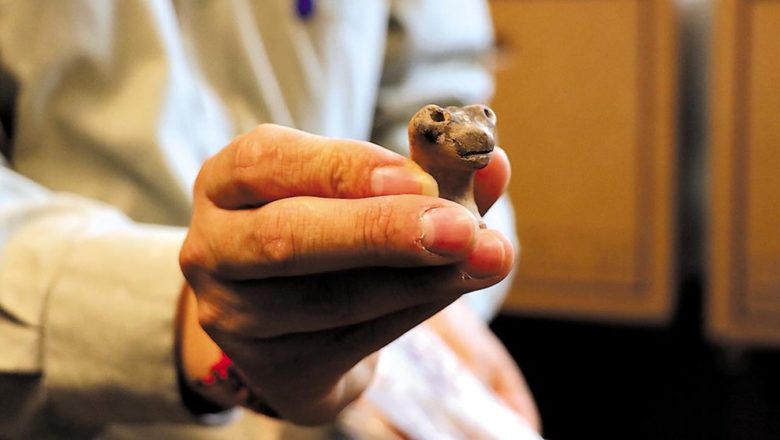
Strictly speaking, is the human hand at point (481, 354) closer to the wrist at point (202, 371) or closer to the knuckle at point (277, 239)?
the wrist at point (202, 371)

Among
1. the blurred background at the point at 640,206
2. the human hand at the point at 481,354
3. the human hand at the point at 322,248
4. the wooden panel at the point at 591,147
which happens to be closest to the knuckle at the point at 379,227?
the human hand at the point at 322,248

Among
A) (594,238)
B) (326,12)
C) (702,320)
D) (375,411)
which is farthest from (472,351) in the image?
(702,320)

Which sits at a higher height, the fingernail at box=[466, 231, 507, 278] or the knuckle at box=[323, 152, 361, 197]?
the knuckle at box=[323, 152, 361, 197]

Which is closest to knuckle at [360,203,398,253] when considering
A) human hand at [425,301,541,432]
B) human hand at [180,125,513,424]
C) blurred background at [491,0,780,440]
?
human hand at [180,125,513,424]

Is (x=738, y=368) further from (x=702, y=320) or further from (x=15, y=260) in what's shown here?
(x=15, y=260)

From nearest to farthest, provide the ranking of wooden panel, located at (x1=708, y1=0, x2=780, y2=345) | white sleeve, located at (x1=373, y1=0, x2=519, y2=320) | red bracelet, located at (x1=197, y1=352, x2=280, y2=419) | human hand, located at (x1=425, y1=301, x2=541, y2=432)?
red bracelet, located at (x1=197, y1=352, x2=280, y2=419)
human hand, located at (x1=425, y1=301, x2=541, y2=432)
white sleeve, located at (x1=373, y1=0, x2=519, y2=320)
wooden panel, located at (x1=708, y1=0, x2=780, y2=345)

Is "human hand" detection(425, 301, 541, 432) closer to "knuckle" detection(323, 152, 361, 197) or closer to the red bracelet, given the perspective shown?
the red bracelet
